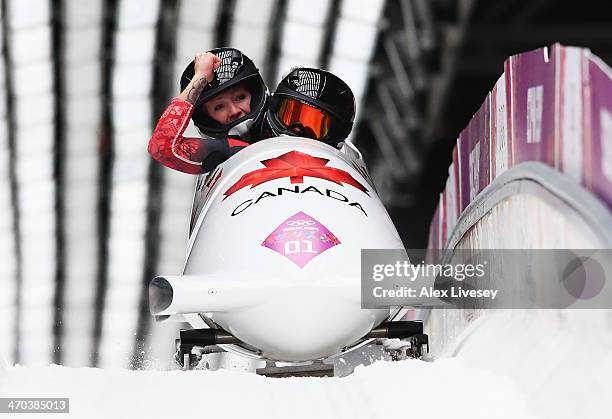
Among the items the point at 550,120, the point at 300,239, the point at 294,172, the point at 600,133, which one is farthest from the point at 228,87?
the point at 600,133

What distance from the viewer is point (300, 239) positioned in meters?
3.39

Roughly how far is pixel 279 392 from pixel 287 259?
1.85 feet

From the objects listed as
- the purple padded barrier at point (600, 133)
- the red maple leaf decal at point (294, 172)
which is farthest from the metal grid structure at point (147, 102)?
the purple padded barrier at point (600, 133)

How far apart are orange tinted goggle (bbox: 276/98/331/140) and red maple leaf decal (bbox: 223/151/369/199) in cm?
39

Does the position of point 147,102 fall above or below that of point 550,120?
above

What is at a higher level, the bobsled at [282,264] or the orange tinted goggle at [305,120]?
the orange tinted goggle at [305,120]

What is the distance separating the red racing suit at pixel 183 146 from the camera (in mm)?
4320

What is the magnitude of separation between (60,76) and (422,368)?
7.81m

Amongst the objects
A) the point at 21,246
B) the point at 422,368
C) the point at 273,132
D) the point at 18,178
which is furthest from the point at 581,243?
the point at 21,246

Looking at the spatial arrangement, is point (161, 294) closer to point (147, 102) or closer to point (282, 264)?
point (282, 264)

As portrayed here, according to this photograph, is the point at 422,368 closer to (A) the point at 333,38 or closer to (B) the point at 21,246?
(A) the point at 333,38

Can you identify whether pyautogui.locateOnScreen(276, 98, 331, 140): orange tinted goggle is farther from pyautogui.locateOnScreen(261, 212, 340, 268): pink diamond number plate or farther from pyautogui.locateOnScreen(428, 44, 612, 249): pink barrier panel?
pyautogui.locateOnScreen(261, 212, 340, 268): pink diamond number plate

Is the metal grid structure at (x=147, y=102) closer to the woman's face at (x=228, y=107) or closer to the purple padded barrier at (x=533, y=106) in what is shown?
the woman's face at (x=228, y=107)

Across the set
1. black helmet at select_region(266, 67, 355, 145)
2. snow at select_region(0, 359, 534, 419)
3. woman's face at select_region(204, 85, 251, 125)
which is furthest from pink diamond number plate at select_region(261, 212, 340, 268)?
woman's face at select_region(204, 85, 251, 125)
